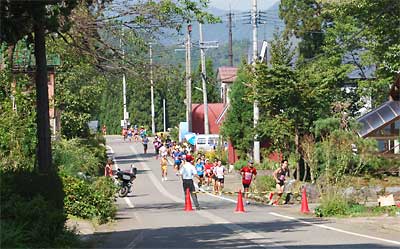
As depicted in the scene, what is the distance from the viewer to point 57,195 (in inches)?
601

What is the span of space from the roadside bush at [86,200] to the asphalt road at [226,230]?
23.0 inches

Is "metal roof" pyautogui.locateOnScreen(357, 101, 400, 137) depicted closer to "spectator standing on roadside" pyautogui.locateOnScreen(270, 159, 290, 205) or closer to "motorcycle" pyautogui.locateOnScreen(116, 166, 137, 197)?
"spectator standing on roadside" pyautogui.locateOnScreen(270, 159, 290, 205)

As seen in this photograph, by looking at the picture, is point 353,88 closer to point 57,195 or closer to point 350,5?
point 350,5

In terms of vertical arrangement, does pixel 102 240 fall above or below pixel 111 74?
below

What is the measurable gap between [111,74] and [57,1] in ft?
37.9

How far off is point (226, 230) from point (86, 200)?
479cm

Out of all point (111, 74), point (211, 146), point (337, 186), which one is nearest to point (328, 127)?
point (337, 186)

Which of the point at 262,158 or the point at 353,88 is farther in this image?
the point at 353,88

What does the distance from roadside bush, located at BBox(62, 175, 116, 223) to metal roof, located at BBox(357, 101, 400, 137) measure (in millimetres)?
16204

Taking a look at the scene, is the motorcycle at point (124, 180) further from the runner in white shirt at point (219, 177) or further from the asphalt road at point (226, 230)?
the runner in white shirt at point (219, 177)

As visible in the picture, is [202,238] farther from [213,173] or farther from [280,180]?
[213,173]

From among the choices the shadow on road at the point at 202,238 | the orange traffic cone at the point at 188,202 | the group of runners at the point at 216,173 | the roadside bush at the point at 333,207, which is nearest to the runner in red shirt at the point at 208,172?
the group of runners at the point at 216,173

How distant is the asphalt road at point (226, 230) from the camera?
16.4 metres

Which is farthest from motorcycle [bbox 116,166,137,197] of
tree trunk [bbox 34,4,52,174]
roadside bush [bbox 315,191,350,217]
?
tree trunk [bbox 34,4,52,174]
